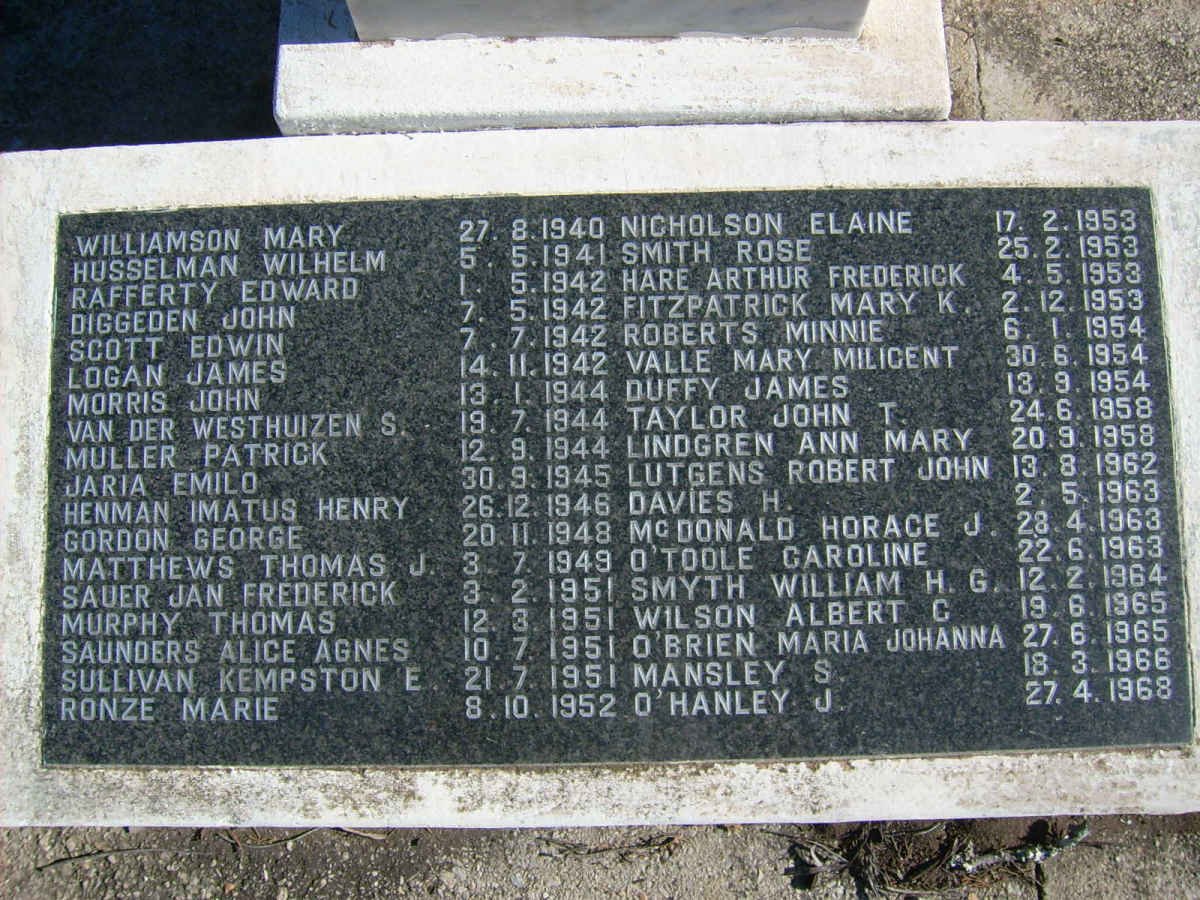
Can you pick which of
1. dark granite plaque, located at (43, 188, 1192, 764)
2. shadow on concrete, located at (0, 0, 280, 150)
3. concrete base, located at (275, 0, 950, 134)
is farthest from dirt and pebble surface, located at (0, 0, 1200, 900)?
shadow on concrete, located at (0, 0, 280, 150)

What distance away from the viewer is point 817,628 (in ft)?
9.51

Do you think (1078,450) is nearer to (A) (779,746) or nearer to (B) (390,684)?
(A) (779,746)

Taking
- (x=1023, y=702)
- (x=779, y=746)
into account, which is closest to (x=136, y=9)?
(x=779, y=746)

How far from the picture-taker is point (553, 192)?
3.07 metres

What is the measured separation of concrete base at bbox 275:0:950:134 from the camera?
3.12 metres

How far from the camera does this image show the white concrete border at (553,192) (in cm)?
289

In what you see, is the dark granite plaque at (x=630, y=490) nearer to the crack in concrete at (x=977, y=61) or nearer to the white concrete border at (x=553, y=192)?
the white concrete border at (x=553, y=192)

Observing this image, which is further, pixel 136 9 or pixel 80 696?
pixel 136 9

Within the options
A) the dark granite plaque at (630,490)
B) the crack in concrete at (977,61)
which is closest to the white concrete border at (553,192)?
the dark granite plaque at (630,490)

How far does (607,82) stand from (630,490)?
1.56 m

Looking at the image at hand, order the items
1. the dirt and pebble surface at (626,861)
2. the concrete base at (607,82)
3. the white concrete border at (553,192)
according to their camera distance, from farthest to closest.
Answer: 1. the dirt and pebble surface at (626,861)
2. the concrete base at (607,82)
3. the white concrete border at (553,192)

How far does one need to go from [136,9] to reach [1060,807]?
519 centimetres

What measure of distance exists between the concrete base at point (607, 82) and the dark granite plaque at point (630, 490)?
14.6 inches

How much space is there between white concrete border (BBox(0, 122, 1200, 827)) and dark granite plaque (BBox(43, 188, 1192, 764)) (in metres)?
0.08
